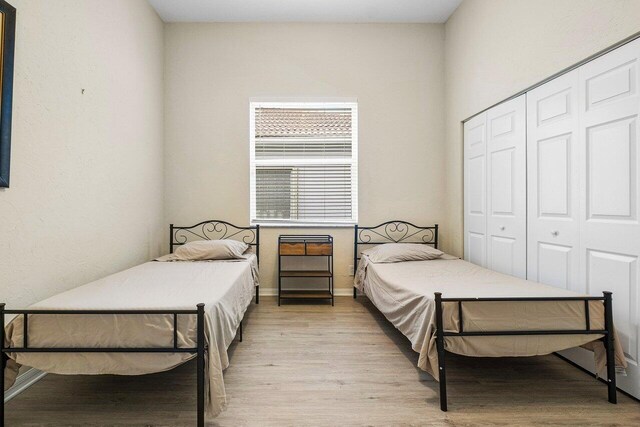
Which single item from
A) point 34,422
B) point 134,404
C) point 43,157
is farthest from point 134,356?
point 43,157

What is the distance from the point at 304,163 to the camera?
4137 millimetres

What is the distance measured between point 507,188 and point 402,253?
1079mm

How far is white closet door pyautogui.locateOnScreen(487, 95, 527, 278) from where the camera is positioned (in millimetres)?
2740

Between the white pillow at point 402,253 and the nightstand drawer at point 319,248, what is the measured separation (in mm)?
431

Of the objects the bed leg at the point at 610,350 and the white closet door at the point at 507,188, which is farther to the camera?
the white closet door at the point at 507,188

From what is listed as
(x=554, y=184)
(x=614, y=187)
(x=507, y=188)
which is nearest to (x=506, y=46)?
(x=507, y=188)

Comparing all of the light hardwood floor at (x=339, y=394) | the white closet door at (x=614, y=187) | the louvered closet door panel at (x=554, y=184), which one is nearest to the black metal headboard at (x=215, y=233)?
the light hardwood floor at (x=339, y=394)

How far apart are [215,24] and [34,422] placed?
12.8 ft

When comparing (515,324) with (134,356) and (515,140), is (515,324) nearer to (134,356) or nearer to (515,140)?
(515,140)

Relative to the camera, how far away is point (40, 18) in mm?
2084

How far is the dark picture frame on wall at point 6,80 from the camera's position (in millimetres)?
1780

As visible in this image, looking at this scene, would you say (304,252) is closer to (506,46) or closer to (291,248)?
(291,248)

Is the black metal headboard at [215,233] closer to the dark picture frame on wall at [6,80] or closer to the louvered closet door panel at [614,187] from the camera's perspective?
the dark picture frame on wall at [6,80]

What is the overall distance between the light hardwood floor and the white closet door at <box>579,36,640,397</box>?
1.40 feet
